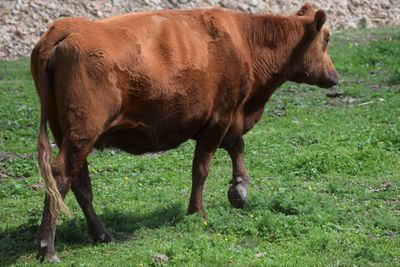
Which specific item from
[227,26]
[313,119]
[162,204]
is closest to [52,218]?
[162,204]

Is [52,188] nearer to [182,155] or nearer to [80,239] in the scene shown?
[80,239]

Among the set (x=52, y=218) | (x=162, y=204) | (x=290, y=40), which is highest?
(x=290, y=40)

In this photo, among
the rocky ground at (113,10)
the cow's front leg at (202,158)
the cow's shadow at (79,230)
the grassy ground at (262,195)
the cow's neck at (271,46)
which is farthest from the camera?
the rocky ground at (113,10)

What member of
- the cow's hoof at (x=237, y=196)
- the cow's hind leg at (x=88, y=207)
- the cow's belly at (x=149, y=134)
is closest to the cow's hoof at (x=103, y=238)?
the cow's hind leg at (x=88, y=207)

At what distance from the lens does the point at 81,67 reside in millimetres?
8945

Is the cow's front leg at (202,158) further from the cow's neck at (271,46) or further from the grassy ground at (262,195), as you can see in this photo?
the cow's neck at (271,46)

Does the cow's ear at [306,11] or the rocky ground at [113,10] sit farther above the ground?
the cow's ear at [306,11]

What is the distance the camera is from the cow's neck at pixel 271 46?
436 inches

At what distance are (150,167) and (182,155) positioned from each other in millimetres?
717

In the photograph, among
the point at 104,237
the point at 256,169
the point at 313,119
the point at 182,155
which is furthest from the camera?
the point at 313,119

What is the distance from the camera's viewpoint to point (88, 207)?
9734mm

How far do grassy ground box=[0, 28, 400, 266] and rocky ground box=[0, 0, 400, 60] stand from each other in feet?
14.7

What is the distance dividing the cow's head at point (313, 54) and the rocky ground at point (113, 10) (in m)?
11.6

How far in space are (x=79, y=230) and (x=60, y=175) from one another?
1.05 meters
